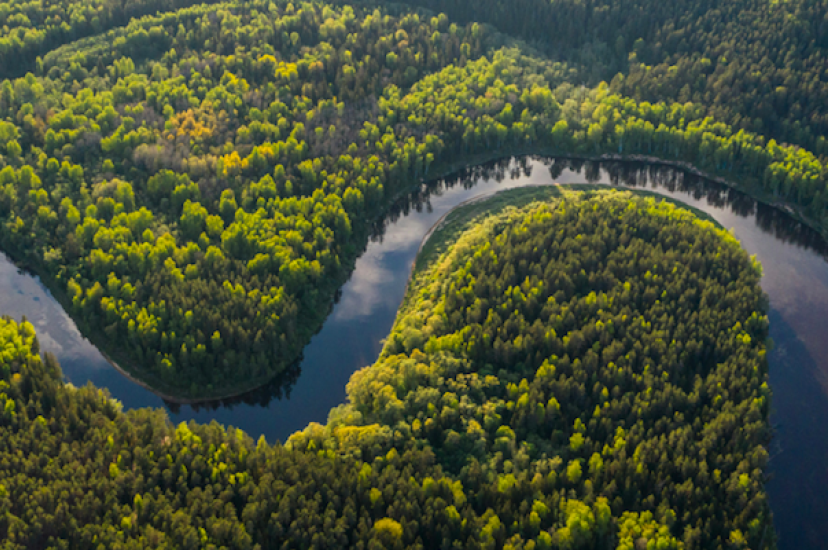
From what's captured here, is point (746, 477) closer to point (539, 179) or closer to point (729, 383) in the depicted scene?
point (729, 383)

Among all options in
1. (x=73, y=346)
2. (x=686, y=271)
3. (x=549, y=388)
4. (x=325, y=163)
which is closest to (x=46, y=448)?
(x=73, y=346)

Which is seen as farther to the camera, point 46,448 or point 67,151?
point 67,151

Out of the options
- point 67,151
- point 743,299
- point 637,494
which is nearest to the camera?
point 637,494

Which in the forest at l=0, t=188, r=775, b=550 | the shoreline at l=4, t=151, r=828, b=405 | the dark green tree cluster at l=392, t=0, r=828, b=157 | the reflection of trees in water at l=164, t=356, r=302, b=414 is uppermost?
the dark green tree cluster at l=392, t=0, r=828, b=157

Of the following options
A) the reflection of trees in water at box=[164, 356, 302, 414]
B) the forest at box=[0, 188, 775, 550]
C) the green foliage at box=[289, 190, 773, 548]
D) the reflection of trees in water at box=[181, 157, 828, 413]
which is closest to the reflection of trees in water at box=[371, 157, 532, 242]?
the reflection of trees in water at box=[181, 157, 828, 413]

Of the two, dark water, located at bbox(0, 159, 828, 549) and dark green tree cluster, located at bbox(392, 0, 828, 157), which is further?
dark green tree cluster, located at bbox(392, 0, 828, 157)

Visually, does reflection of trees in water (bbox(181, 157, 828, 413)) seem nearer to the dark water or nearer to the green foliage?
the dark water
